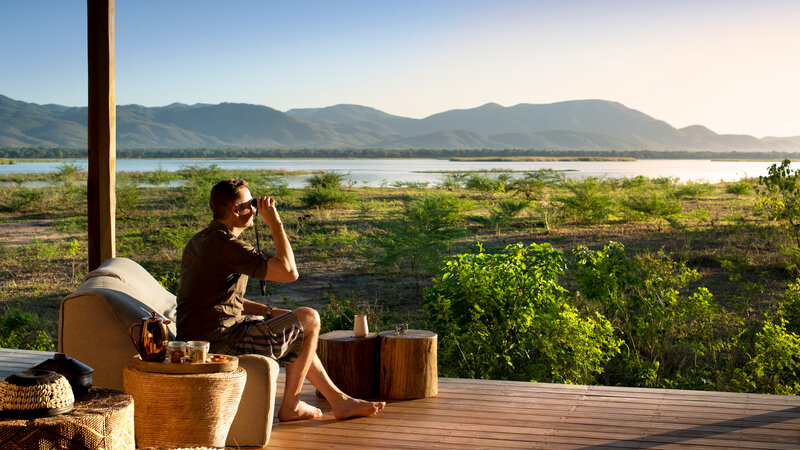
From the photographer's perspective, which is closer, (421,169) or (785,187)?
(785,187)

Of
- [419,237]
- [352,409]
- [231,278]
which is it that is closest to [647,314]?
[352,409]

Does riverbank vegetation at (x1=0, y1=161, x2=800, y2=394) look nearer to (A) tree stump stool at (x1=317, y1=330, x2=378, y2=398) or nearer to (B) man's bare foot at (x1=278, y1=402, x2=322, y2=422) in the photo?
(A) tree stump stool at (x1=317, y1=330, x2=378, y2=398)

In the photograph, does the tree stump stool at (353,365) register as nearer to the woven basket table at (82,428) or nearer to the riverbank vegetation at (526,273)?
the riverbank vegetation at (526,273)

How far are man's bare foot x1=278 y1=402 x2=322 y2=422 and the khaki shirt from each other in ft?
1.83

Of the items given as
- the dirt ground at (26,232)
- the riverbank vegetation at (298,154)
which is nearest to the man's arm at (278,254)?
the dirt ground at (26,232)

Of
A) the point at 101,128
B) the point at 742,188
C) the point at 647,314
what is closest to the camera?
the point at 101,128

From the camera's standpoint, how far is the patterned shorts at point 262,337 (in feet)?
10.2

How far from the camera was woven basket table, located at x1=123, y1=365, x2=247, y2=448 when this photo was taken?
266cm

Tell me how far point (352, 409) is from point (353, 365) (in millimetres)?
431

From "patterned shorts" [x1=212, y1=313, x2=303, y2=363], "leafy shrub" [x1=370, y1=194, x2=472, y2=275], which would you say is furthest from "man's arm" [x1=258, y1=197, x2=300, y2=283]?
"leafy shrub" [x1=370, y1=194, x2=472, y2=275]

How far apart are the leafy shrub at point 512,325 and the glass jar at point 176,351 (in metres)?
2.48

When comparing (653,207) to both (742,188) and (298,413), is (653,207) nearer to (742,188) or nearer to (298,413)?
(742,188)

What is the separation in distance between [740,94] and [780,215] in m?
8.77

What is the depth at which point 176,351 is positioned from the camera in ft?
8.84
